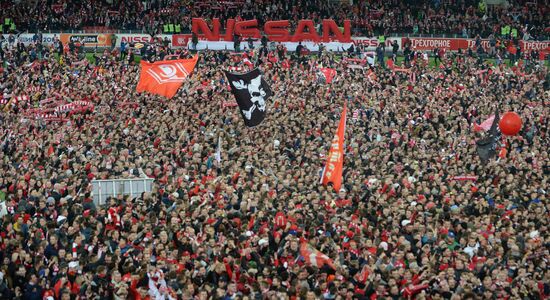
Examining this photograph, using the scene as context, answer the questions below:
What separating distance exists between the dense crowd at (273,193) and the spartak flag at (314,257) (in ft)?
0.45

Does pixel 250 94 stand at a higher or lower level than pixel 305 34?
higher

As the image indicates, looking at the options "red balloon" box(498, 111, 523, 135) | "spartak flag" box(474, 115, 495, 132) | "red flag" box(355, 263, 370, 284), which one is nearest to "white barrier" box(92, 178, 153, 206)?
"red flag" box(355, 263, 370, 284)

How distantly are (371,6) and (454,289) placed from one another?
38.5 metres

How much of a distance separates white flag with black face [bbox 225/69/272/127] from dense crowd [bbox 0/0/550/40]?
21.4 meters

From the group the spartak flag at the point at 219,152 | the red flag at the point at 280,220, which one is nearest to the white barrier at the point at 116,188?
the spartak flag at the point at 219,152

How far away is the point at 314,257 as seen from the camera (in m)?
13.9

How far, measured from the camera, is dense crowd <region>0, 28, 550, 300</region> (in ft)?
43.4

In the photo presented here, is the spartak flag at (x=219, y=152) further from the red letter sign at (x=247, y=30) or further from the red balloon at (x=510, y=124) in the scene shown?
the red letter sign at (x=247, y=30)

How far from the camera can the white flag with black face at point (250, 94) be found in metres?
23.1

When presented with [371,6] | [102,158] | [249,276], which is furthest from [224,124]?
[371,6]

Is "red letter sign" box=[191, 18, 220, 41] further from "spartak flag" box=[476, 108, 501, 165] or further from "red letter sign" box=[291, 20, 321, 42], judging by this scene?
"spartak flag" box=[476, 108, 501, 165]

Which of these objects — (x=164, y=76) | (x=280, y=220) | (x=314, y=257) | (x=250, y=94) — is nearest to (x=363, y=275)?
(x=314, y=257)

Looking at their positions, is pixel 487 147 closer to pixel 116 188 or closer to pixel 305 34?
pixel 116 188

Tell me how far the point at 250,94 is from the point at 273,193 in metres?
5.76
